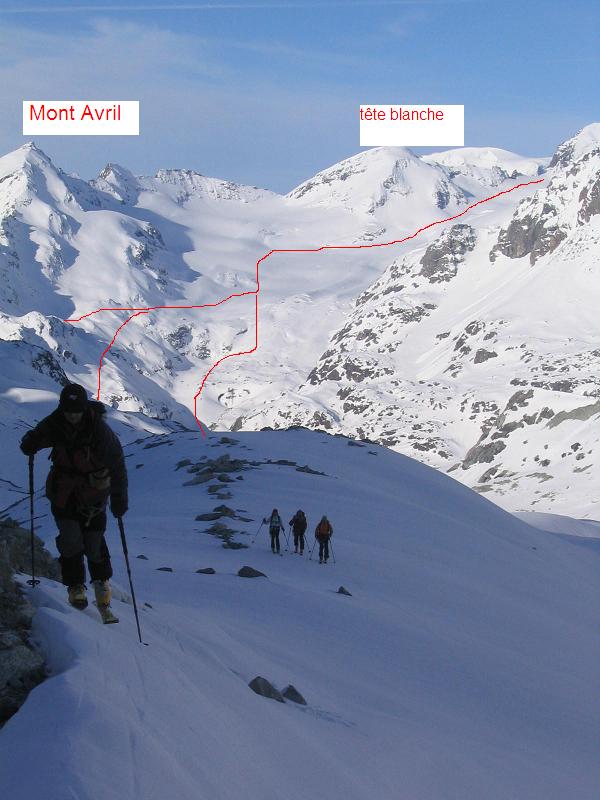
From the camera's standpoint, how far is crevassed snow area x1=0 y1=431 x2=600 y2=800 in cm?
712

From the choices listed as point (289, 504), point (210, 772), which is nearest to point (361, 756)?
point (210, 772)

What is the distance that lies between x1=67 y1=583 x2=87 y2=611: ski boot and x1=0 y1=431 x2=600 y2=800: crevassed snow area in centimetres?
17

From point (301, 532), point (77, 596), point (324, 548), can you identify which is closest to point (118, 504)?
point (77, 596)

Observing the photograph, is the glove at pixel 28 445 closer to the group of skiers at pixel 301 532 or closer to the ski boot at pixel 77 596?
the ski boot at pixel 77 596

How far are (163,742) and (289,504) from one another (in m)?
25.6

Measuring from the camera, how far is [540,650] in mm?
20688

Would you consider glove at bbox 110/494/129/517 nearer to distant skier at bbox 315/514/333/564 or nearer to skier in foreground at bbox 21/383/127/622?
skier in foreground at bbox 21/383/127/622

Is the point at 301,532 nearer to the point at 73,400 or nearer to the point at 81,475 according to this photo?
the point at 81,475

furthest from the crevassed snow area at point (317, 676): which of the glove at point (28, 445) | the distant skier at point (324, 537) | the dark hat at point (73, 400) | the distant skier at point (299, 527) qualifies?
the dark hat at point (73, 400)

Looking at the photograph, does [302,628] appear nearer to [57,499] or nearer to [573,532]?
[57,499]

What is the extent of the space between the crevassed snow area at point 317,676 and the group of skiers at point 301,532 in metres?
0.47

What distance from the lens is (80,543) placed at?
9.92 metres

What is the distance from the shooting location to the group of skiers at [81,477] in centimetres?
951

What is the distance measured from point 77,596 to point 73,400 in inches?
91.2
